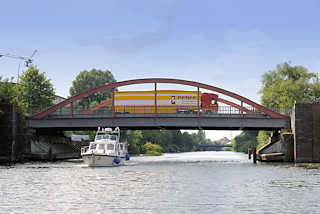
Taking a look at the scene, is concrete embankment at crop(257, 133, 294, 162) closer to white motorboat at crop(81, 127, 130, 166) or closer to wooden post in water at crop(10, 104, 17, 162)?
white motorboat at crop(81, 127, 130, 166)

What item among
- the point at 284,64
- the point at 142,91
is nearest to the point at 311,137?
the point at 142,91

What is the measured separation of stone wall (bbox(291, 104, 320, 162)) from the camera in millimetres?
57500

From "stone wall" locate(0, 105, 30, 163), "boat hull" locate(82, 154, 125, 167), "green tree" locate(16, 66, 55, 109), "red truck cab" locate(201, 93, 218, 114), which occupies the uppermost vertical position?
"green tree" locate(16, 66, 55, 109)

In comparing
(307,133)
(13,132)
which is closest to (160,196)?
(307,133)

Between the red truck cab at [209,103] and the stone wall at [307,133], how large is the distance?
11.7 meters

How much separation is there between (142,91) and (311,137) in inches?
948

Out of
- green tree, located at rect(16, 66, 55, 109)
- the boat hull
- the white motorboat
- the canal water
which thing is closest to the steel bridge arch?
the white motorboat

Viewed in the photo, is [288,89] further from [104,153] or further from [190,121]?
[104,153]

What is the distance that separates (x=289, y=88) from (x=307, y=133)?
88.7 feet

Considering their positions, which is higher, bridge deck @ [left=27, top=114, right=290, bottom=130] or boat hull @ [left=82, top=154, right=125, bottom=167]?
bridge deck @ [left=27, top=114, right=290, bottom=130]

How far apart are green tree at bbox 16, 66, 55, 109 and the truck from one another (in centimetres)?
2953

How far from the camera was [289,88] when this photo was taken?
275 ft

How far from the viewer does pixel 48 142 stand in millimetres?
72875

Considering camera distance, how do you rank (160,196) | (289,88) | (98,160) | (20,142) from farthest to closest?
(289,88), (20,142), (98,160), (160,196)
